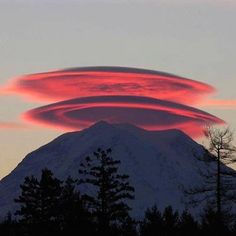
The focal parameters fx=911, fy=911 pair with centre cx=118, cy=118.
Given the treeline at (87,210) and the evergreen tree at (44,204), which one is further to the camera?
the evergreen tree at (44,204)

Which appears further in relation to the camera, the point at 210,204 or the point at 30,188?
the point at 30,188

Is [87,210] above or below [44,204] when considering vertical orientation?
below

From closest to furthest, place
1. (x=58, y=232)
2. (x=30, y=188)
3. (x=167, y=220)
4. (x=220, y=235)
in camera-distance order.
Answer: (x=220, y=235), (x=58, y=232), (x=30, y=188), (x=167, y=220)

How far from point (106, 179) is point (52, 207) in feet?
31.8

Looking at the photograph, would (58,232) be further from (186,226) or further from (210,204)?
(210,204)

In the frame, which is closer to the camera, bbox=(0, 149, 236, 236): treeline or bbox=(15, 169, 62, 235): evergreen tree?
bbox=(0, 149, 236, 236): treeline

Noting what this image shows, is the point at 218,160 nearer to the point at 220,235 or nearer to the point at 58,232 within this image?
the point at 220,235

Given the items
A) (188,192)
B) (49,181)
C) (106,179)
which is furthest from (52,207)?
(188,192)

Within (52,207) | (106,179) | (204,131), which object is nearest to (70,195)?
(52,207)

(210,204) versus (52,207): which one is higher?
(52,207)

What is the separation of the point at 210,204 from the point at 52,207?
26653 mm

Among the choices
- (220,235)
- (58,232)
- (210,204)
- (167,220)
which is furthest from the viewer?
(167,220)

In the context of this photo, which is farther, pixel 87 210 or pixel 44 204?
pixel 44 204

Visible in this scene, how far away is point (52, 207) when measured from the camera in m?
64.8
